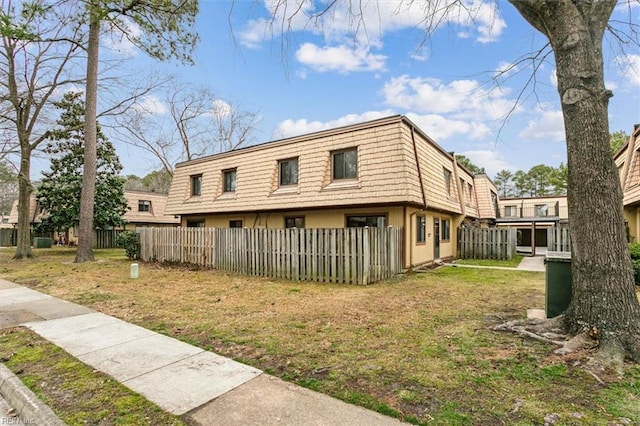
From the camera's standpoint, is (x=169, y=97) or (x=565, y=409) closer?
(x=565, y=409)

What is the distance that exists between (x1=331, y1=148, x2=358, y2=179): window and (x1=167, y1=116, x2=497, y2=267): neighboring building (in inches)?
1.5

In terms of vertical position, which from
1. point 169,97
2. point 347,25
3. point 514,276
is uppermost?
point 169,97

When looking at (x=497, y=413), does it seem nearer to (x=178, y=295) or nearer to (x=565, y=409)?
(x=565, y=409)

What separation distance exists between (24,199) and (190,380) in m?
19.8

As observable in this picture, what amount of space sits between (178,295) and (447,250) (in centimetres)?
1287

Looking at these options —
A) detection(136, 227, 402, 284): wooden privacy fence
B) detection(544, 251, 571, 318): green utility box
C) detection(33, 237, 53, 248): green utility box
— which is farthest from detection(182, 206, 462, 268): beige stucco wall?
detection(33, 237, 53, 248): green utility box

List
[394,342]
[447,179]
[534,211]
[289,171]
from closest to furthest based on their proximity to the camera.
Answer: [394,342] → [289,171] → [447,179] → [534,211]

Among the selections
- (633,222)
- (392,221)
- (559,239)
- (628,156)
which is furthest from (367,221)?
(633,222)

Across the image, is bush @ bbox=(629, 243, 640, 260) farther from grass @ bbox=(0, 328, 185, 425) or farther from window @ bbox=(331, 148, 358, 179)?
grass @ bbox=(0, 328, 185, 425)

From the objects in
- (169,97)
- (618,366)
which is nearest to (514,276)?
(618,366)

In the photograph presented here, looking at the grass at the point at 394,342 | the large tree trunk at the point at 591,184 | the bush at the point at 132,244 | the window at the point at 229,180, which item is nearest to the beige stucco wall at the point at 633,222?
the grass at the point at 394,342

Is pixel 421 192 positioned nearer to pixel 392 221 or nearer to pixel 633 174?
pixel 392 221

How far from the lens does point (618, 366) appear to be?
11.1ft

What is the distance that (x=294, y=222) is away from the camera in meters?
14.1
